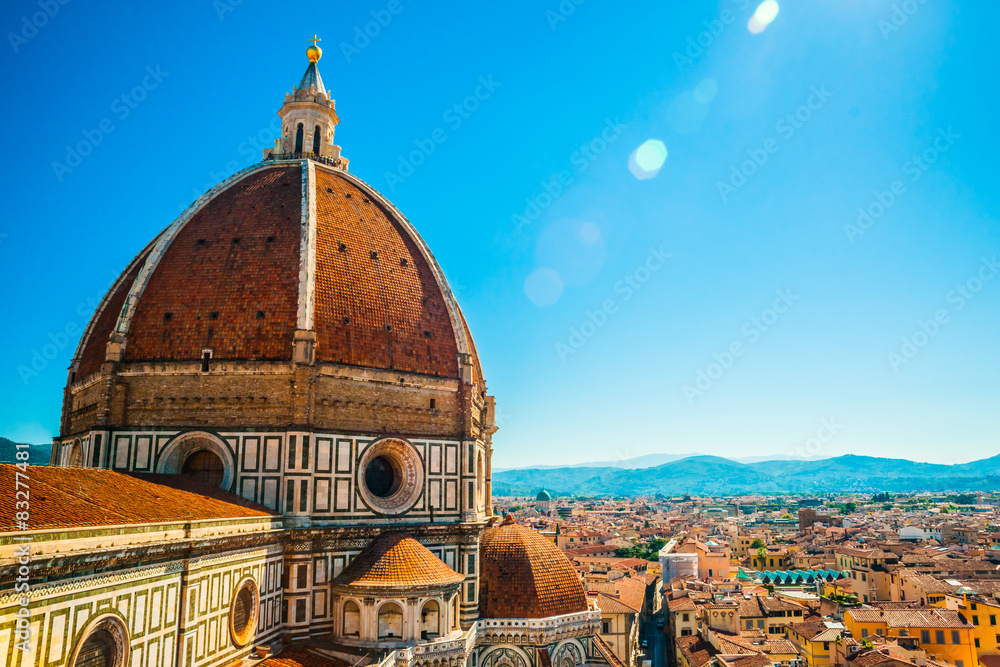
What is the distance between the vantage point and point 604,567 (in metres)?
71.0

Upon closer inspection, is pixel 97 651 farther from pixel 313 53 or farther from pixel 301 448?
pixel 313 53

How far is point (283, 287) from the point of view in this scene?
71.2 ft

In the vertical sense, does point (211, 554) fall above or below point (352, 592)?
above

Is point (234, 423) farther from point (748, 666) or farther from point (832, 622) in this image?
point (832, 622)

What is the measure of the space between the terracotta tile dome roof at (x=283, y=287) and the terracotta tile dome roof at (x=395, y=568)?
196 inches

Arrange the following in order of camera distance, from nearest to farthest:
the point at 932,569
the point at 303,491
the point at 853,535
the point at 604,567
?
the point at 303,491 < the point at 932,569 < the point at 604,567 < the point at 853,535

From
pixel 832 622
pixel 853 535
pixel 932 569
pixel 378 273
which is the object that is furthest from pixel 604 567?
pixel 378 273

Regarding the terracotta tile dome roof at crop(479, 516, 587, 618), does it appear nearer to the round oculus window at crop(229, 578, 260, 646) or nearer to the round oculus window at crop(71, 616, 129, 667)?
the round oculus window at crop(229, 578, 260, 646)

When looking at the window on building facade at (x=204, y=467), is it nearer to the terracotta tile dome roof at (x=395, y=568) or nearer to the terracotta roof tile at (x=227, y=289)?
the terracotta roof tile at (x=227, y=289)

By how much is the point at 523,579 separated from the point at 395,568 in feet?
17.8

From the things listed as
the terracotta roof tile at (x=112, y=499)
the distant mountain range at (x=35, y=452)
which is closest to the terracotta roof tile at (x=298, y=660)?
the terracotta roof tile at (x=112, y=499)

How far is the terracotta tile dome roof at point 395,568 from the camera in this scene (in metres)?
19.1

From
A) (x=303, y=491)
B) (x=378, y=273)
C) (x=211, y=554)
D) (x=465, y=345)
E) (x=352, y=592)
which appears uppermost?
(x=378, y=273)

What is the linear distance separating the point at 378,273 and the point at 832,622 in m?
32.3
